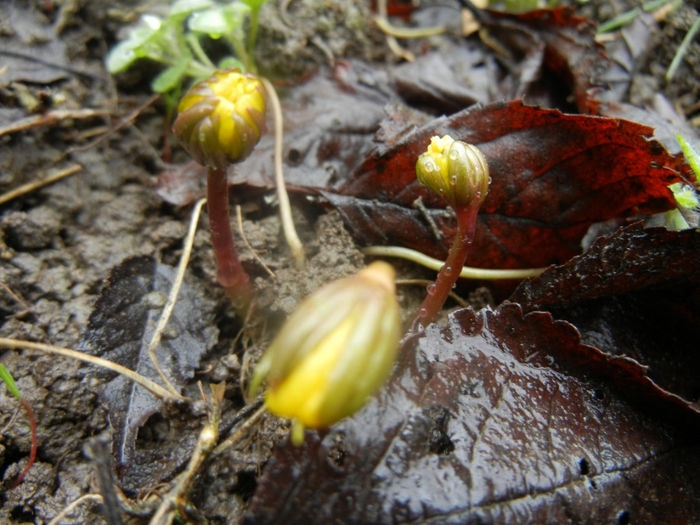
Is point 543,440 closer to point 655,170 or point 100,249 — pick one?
point 655,170

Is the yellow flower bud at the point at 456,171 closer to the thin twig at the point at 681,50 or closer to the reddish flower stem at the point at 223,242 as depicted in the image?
the reddish flower stem at the point at 223,242

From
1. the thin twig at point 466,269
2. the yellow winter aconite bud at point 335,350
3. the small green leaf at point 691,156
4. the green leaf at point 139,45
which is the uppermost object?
the small green leaf at point 691,156

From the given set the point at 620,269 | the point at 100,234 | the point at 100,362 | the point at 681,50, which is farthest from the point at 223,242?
the point at 681,50

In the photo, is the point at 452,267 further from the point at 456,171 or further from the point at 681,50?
the point at 681,50

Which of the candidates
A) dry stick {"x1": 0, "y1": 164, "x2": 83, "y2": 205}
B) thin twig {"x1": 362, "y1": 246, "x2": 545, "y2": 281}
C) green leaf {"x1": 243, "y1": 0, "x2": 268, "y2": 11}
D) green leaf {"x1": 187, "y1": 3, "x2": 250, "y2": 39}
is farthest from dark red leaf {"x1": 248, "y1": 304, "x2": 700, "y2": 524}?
dry stick {"x1": 0, "y1": 164, "x2": 83, "y2": 205}

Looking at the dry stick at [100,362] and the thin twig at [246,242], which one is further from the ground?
the thin twig at [246,242]

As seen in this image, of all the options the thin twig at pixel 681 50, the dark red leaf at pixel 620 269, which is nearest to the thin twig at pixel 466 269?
the dark red leaf at pixel 620 269
